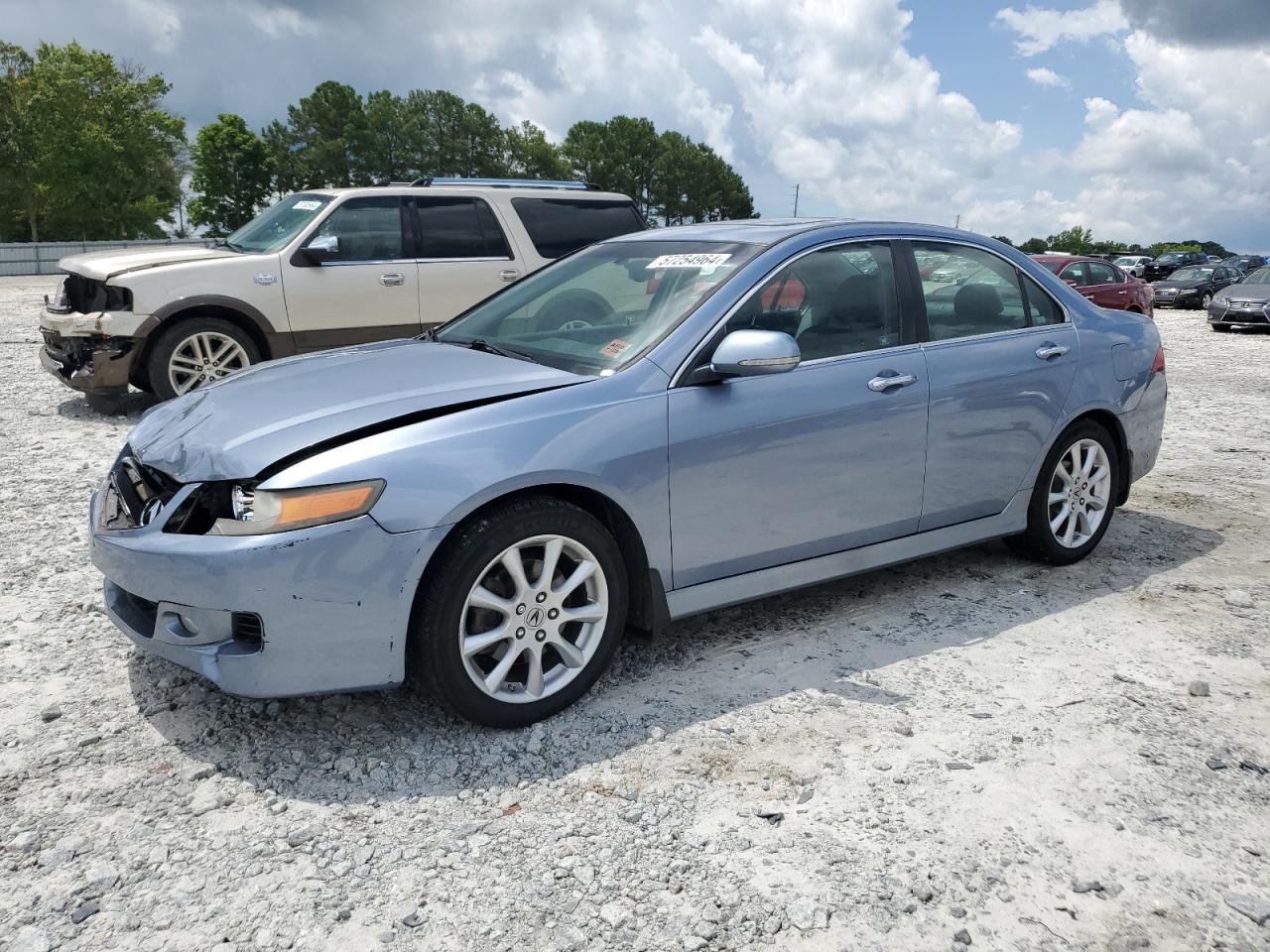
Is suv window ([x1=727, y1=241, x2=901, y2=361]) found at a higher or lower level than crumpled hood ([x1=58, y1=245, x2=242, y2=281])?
lower

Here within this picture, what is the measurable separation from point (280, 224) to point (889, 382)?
6523mm

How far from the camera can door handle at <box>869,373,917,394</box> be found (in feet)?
13.4

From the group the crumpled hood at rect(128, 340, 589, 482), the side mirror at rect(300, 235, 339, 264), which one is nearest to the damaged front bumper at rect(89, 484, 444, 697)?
the crumpled hood at rect(128, 340, 589, 482)

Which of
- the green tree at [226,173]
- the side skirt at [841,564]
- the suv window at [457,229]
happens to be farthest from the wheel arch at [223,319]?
the green tree at [226,173]

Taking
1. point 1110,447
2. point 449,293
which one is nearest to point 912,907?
point 1110,447

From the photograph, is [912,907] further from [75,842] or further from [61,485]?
[61,485]

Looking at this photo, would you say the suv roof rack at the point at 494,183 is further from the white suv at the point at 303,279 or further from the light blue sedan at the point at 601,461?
the light blue sedan at the point at 601,461

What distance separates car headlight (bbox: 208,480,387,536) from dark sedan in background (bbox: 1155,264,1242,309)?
31.9 meters

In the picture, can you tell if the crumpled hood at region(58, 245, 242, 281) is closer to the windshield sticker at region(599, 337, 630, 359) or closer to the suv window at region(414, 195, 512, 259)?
the suv window at region(414, 195, 512, 259)

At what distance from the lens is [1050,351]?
4750mm

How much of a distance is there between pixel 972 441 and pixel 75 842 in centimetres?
356

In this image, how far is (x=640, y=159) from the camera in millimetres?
108562

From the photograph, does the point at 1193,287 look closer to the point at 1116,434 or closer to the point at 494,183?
the point at 494,183

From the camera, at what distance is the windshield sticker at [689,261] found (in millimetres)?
4039
